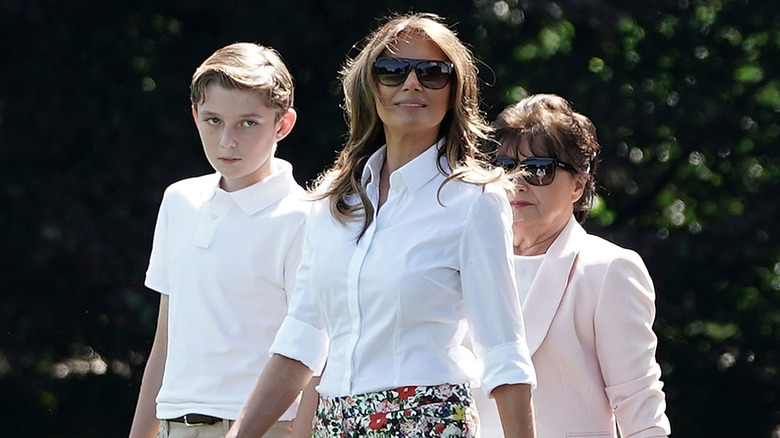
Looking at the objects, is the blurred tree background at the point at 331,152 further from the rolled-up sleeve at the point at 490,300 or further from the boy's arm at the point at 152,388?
the rolled-up sleeve at the point at 490,300

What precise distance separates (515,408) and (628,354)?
24.2 inches

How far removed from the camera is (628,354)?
3334 mm

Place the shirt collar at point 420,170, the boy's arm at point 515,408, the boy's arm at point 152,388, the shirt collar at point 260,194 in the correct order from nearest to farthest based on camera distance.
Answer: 1. the boy's arm at point 515,408
2. the shirt collar at point 420,170
3. the shirt collar at point 260,194
4. the boy's arm at point 152,388

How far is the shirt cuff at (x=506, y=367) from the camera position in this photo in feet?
9.18

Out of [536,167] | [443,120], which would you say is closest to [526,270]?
[536,167]

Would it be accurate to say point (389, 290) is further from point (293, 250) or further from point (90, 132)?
point (90, 132)

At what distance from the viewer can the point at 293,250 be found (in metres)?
3.53

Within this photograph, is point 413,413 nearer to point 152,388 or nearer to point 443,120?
point 443,120

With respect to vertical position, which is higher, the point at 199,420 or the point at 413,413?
the point at 199,420

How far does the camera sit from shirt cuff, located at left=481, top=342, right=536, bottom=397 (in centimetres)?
280

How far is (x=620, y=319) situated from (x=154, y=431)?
124cm

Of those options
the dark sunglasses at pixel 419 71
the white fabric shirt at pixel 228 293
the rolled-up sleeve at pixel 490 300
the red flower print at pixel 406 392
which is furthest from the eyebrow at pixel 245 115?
the red flower print at pixel 406 392

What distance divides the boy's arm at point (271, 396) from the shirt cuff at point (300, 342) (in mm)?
16

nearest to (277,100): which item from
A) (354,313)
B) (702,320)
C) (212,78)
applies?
(212,78)
